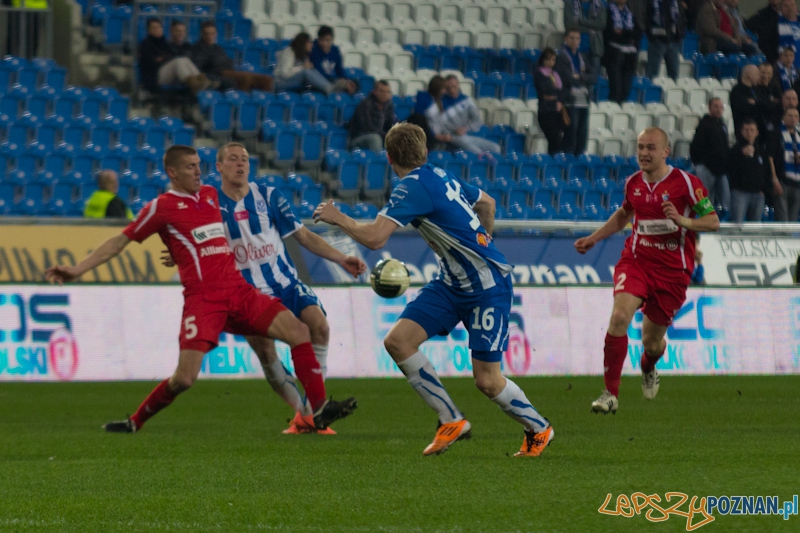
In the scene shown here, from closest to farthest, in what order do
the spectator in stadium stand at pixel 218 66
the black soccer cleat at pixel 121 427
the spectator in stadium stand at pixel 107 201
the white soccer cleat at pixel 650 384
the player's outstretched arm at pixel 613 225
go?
the black soccer cleat at pixel 121 427 → the player's outstretched arm at pixel 613 225 → the white soccer cleat at pixel 650 384 → the spectator in stadium stand at pixel 107 201 → the spectator in stadium stand at pixel 218 66

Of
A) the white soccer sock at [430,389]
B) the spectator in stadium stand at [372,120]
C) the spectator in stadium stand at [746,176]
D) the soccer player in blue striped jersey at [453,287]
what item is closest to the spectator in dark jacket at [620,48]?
the spectator in stadium stand at [746,176]

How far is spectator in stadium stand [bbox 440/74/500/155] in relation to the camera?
19.6m

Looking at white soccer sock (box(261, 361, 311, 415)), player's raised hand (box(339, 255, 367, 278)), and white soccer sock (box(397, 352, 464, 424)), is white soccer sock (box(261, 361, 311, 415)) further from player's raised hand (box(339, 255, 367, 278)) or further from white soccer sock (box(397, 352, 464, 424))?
white soccer sock (box(397, 352, 464, 424))

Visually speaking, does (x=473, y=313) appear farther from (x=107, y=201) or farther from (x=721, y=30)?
(x=721, y=30)

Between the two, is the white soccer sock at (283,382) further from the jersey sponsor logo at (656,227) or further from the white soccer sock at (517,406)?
the jersey sponsor logo at (656,227)

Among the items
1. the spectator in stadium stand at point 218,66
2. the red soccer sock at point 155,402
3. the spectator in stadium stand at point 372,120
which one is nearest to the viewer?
the red soccer sock at point 155,402

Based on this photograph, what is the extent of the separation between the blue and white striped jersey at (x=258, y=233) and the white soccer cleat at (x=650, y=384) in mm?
3782

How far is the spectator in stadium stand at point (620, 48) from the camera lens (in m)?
21.5

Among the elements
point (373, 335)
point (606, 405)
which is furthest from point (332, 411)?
point (373, 335)

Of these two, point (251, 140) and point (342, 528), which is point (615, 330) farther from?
point (251, 140)

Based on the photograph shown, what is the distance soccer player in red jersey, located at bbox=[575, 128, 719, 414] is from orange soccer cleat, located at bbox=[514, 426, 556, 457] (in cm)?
284

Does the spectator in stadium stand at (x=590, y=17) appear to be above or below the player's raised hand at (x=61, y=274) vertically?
above

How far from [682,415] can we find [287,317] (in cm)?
352

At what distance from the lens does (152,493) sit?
6.32 meters
